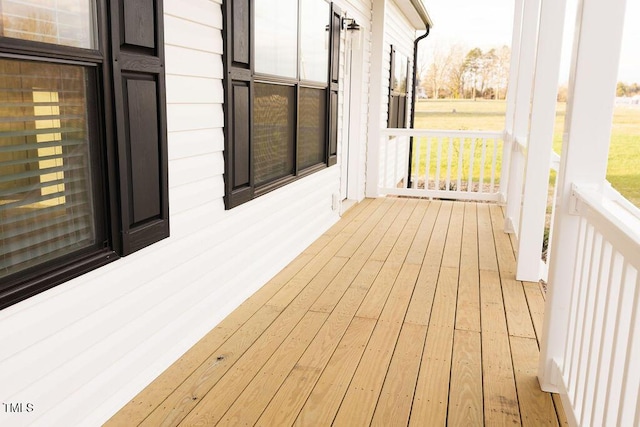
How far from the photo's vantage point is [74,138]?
77.4 inches

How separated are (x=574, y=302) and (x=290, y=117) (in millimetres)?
2562

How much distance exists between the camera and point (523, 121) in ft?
19.4

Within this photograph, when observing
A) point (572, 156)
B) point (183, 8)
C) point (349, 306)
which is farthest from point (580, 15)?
point (349, 306)

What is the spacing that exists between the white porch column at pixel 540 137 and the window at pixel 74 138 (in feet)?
8.41

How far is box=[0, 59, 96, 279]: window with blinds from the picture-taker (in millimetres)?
1690

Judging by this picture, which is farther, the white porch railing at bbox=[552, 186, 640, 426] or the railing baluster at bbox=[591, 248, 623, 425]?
the railing baluster at bbox=[591, 248, 623, 425]

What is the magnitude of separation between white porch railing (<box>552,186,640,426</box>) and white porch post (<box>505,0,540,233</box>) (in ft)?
10.6

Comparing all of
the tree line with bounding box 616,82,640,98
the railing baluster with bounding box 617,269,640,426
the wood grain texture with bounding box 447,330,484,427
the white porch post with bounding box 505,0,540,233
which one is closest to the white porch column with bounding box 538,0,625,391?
the tree line with bounding box 616,82,640,98

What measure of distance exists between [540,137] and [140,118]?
2792mm

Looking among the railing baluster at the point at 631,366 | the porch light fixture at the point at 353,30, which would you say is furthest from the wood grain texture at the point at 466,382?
the porch light fixture at the point at 353,30

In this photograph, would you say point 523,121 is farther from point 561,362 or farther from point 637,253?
point 637,253

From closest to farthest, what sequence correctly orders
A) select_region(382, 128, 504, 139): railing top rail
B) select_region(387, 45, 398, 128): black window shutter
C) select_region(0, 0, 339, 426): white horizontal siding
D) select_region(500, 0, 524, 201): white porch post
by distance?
1. select_region(0, 0, 339, 426): white horizontal siding
2. select_region(500, 0, 524, 201): white porch post
3. select_region(382, 128, 504, 139): railing top rail
4. select_region(387, 45, 398, 128): black window shutter

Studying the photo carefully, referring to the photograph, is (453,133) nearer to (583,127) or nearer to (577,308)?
(583,127)

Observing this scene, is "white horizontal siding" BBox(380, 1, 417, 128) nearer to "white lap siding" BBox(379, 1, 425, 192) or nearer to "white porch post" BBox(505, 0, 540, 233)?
"white lap siding" BBox(379, 1, 425, 192)
